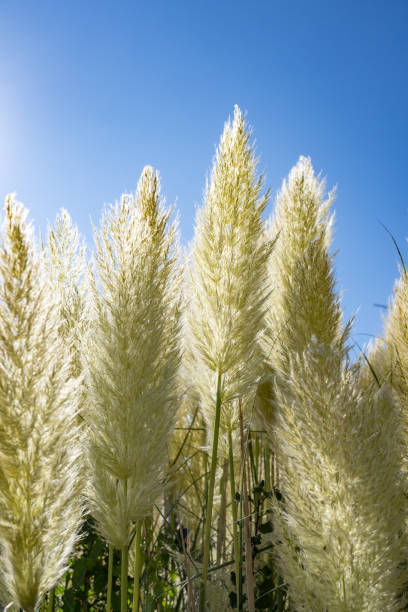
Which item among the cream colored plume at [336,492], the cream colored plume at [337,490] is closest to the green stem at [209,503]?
the cream colored plume at [336,492]

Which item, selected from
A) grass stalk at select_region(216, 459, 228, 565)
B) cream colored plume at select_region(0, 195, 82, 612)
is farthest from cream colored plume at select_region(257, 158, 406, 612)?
grass stalk at select_region(216, 459, 228, 565)

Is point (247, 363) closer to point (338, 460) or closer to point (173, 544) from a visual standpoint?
point (338, 460)

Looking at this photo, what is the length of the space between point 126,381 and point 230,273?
651 mm

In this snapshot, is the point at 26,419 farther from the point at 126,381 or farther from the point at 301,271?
the point at 301,271

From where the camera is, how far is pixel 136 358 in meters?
1.61

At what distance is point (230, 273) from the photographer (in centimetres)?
206

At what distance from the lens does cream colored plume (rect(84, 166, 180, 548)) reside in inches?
63.2

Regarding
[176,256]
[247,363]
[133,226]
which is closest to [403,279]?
[247,363]

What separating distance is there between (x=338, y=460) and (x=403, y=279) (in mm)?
917

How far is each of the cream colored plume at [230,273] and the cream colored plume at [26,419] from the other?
0.86m

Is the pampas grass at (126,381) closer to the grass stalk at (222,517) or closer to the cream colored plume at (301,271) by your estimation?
the cream colored plume at (301,271)

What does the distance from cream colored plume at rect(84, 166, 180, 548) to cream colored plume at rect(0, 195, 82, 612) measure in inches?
11.9

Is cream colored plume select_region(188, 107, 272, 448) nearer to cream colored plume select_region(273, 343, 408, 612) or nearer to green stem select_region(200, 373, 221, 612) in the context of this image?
green stem select_region(200, 373, 221, 612)

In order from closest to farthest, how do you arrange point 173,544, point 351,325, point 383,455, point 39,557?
point 39,557 → point 383,455 → point 351,325 → point 173,544
